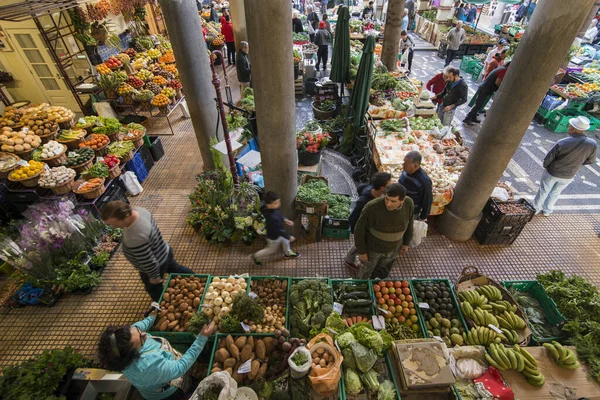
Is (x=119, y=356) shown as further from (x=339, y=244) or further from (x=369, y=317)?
(x=339, y=244)

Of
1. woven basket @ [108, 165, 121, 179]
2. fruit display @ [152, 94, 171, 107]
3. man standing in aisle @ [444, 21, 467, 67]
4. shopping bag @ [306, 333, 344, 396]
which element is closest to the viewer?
shopping bag @ [306, 333, 344, 396]

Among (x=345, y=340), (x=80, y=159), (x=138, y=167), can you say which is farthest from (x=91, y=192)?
(x=345, y=340)

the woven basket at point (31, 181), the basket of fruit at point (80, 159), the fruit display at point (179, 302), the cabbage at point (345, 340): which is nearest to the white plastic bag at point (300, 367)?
the cabbage at point (345, 340)

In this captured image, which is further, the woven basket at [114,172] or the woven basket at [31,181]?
the woven basket at [114,172]

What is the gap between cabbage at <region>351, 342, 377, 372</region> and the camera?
307cm

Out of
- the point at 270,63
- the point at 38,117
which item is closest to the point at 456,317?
the point at 270,63

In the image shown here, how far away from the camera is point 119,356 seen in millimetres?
2330

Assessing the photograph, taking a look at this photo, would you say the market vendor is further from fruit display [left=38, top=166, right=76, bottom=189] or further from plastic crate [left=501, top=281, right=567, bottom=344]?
plastic crate [left=501, top=281, right=567, bottom=344]

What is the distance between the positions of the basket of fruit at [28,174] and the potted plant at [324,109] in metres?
6.53

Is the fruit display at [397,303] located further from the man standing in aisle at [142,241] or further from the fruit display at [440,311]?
the man standing in aisle at [142,241]

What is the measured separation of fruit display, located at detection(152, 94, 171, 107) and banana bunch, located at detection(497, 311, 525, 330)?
8.58 metres

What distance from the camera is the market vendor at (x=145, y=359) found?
7.61 ft

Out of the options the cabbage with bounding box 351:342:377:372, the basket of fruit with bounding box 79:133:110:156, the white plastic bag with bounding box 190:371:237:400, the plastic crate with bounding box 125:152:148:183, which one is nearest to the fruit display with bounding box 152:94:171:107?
the plastic crate with bounding box 125:152:148:183

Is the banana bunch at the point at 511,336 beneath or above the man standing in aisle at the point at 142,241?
beneath
